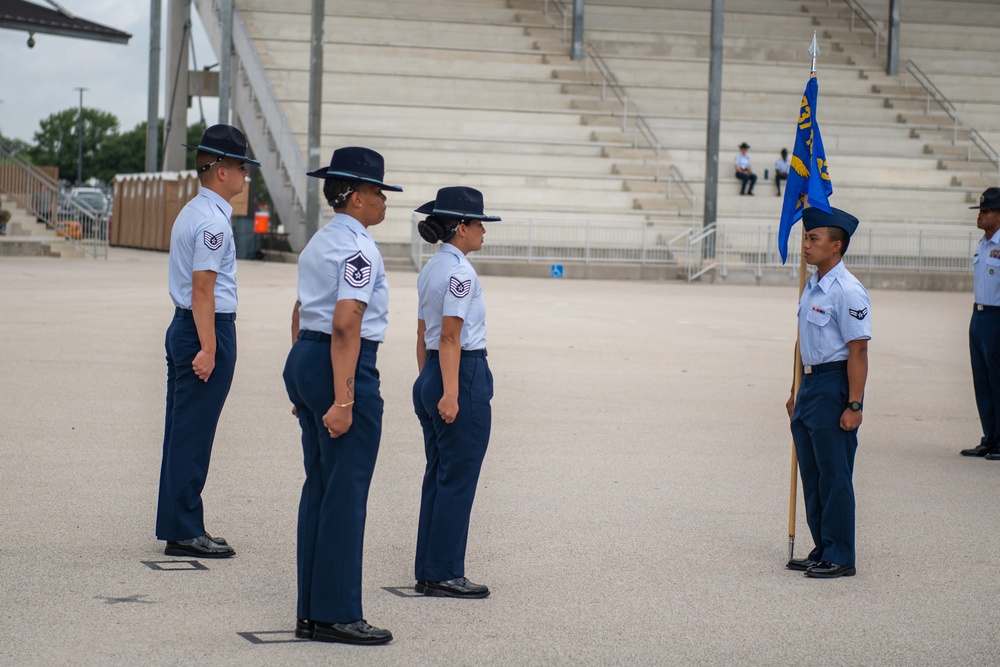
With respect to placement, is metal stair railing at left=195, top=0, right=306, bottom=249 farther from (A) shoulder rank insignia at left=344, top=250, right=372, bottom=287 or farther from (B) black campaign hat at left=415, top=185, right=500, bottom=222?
(A) shoulder rank insignia at left=344, top=250, right=372, bottom=287

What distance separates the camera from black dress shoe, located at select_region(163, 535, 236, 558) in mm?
6293

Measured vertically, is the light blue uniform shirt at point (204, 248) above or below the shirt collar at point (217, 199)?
below

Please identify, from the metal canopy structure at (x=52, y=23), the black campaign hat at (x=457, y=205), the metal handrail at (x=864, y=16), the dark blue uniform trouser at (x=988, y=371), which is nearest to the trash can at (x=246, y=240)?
the metal canopy structure at (x=52, y=23)

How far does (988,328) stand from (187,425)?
5.95m

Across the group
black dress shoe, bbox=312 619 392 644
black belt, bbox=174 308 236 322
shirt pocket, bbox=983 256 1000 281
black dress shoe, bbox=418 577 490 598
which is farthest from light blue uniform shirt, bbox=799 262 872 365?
shirt pocket, bbox=983 256 1000 281

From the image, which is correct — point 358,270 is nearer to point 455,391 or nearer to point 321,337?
point 321,337

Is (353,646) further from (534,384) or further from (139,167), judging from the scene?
(139,167)

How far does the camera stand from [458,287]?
5.64 meters

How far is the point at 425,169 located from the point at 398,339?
2079 centimetres

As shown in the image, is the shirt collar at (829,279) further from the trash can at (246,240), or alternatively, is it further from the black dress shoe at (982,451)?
the trash can at (246,240)

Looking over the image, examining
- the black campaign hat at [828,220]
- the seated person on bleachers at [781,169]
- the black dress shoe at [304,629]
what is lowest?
the black dress shoe at [304,629]

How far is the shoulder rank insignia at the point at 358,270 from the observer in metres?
4.83

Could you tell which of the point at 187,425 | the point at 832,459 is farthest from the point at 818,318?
the point at 187,425

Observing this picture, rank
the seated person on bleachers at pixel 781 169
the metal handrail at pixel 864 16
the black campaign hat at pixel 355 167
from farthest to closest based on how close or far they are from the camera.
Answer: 1. the metal handrail at pixel 864 16
2. the seated person on bleachers at pixel 781 169
3. the black campaign hat at pixel 355 167
